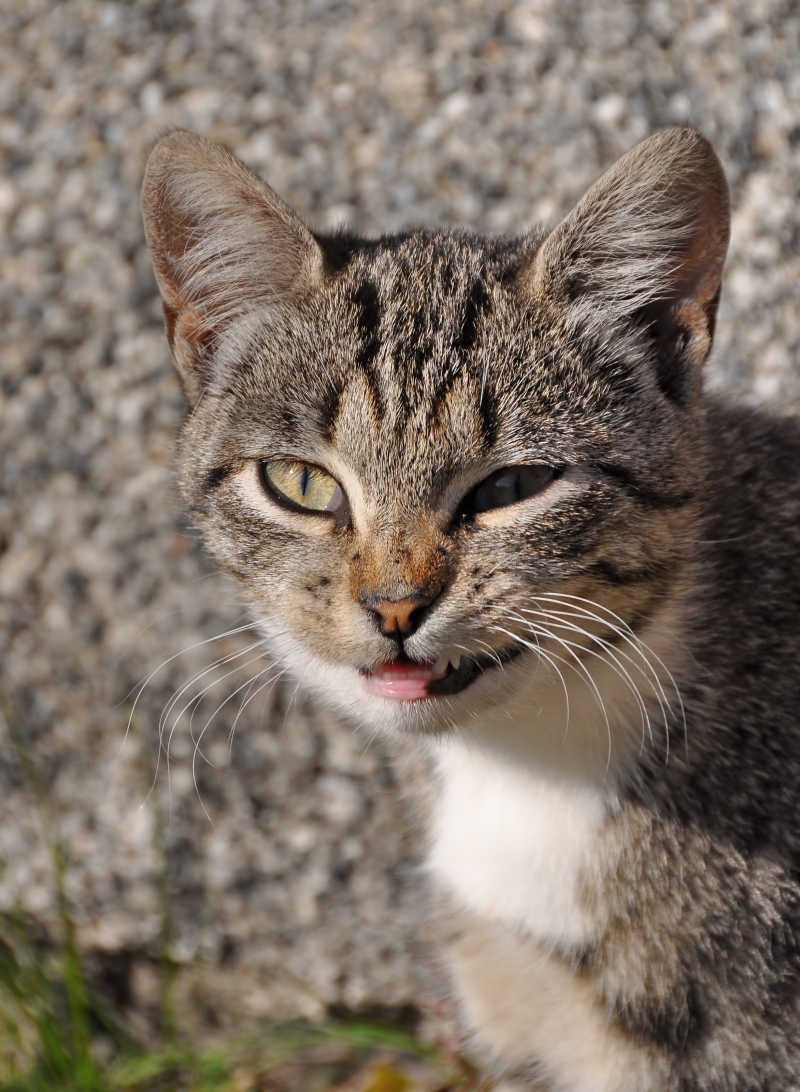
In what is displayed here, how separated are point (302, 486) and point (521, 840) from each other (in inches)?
33.2

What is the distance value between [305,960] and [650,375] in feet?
6.12

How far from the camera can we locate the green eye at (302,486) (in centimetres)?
201

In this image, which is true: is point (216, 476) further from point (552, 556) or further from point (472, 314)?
point (552, 556)

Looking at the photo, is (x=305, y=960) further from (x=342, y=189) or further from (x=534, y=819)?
(x=342, y=189)

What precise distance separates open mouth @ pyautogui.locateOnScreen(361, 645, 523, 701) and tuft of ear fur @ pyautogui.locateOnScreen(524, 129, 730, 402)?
1.91ft

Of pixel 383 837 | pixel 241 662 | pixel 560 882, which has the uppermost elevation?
pixel 241 662

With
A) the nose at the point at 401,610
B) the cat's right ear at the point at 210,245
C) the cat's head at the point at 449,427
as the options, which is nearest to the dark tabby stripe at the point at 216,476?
the cat's head at the point at 449,427

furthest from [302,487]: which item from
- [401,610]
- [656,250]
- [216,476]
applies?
[656,250]

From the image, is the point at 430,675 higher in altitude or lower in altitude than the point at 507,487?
lower

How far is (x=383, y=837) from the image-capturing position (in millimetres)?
2994

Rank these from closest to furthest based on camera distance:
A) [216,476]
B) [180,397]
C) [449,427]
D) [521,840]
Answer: [449,427], [216,476], [521,840], [180,397]

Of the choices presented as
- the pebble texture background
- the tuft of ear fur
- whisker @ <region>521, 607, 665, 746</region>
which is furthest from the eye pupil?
the pebble texture background

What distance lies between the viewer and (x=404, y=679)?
195 cm

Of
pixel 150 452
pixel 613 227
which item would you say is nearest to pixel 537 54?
pixel 613 227
